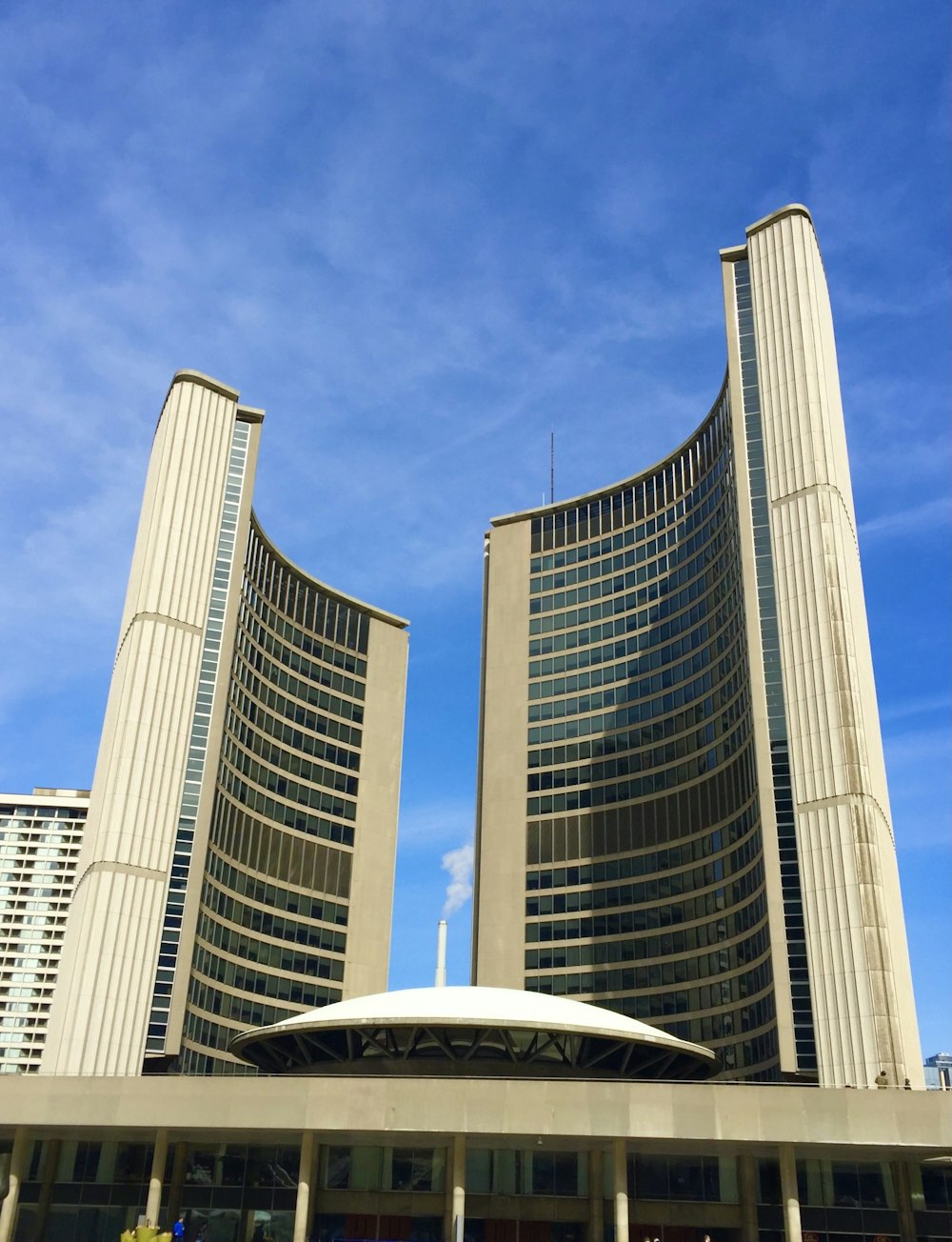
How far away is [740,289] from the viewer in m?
93.9

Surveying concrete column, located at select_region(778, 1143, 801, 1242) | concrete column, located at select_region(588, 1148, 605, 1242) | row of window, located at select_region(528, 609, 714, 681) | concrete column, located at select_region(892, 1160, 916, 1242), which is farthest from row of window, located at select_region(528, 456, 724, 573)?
concrete column, located at select_region(778, 1143, 801, 1242)

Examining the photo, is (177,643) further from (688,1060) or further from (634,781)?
(688,1060)

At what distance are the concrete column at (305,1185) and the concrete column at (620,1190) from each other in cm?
1452

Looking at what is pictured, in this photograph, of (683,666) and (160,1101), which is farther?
(683,666)

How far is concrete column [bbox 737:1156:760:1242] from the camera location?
57.8 meters

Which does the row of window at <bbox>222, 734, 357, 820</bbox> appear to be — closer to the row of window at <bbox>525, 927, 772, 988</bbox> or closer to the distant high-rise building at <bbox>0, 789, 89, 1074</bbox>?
the row of window at <bbox>525, 927, 772, 988</bbox>

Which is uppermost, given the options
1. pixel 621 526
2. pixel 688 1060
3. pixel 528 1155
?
pixel 621 526

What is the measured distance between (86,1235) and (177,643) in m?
43.5

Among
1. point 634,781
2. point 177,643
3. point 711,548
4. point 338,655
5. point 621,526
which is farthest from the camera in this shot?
point 338,655

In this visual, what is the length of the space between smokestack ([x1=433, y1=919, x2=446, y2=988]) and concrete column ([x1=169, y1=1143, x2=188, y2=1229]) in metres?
90.8

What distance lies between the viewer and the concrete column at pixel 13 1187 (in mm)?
60312

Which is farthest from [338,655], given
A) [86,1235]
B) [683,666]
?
[86,1235]

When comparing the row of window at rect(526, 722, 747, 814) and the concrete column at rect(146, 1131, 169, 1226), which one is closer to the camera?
the concrete column at rect(146, 1131, 169, 1226)

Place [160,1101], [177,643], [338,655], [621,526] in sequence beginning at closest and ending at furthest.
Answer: [160,1101] < [177,643] < [621,526] < [338,655]
